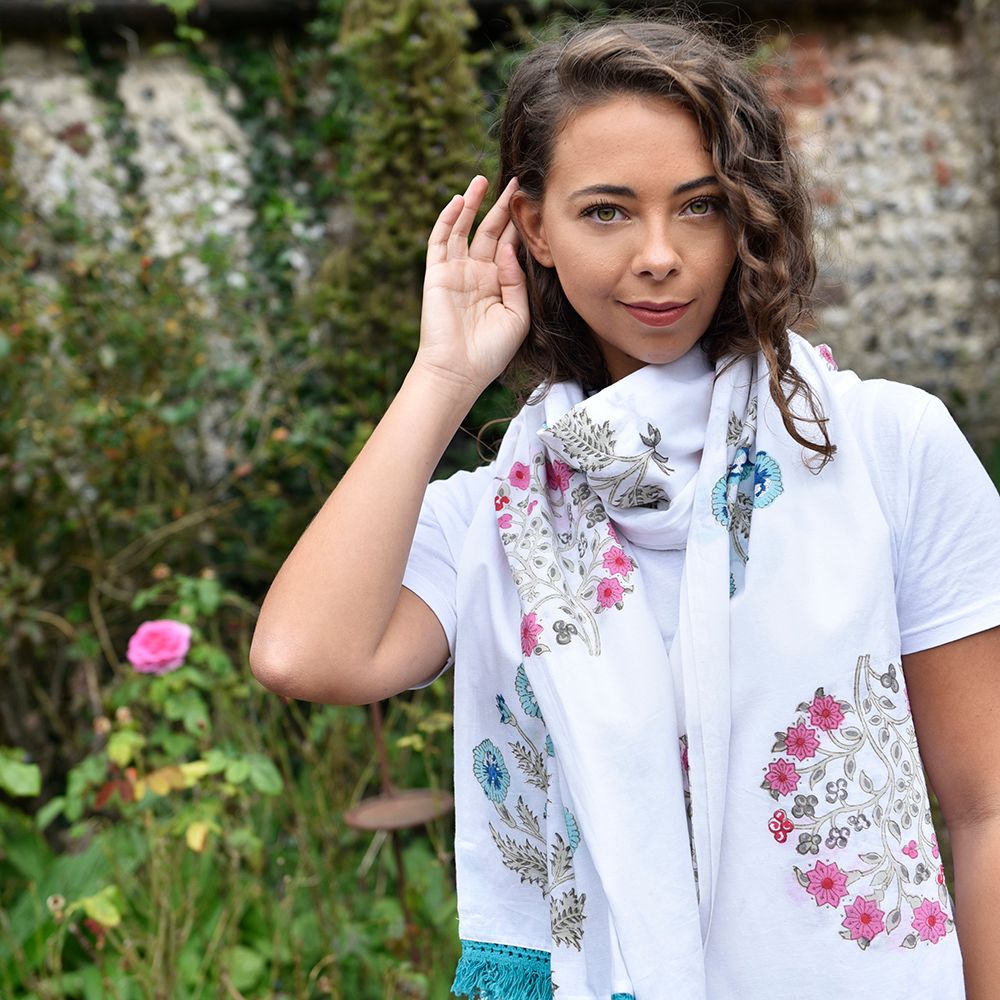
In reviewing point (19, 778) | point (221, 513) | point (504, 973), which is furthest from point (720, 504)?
point (221, 513)

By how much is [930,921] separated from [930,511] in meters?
0.44

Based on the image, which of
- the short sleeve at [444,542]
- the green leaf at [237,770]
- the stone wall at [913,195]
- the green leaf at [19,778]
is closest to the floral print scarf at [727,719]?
the short sleeve at [444,542]

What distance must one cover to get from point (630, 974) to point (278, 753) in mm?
1994

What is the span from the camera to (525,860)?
144 centimetres

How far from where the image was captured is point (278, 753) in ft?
10.1

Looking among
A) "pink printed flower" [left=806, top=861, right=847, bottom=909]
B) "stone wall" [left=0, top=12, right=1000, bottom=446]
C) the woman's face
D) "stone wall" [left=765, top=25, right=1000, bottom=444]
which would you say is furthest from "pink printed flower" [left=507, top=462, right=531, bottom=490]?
"stone wall" [left=765, top=25, right=1000, bottom=444]

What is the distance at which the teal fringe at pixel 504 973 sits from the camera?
1.41m

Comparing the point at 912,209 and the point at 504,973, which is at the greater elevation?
the point at 912,209

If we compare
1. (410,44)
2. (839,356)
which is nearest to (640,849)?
(410,44)

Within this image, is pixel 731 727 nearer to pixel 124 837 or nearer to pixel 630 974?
pixel 630 974

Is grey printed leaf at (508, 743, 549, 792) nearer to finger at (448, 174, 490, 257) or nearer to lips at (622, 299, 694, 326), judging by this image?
lips at (622, 299, 694, 326)

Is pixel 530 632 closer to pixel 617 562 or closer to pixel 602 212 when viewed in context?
pixel 617 562

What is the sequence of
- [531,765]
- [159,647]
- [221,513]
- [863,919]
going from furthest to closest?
[221,513]
[159,647]
[531,765]
[863,919]

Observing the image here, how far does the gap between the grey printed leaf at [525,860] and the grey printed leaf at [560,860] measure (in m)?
0.09
